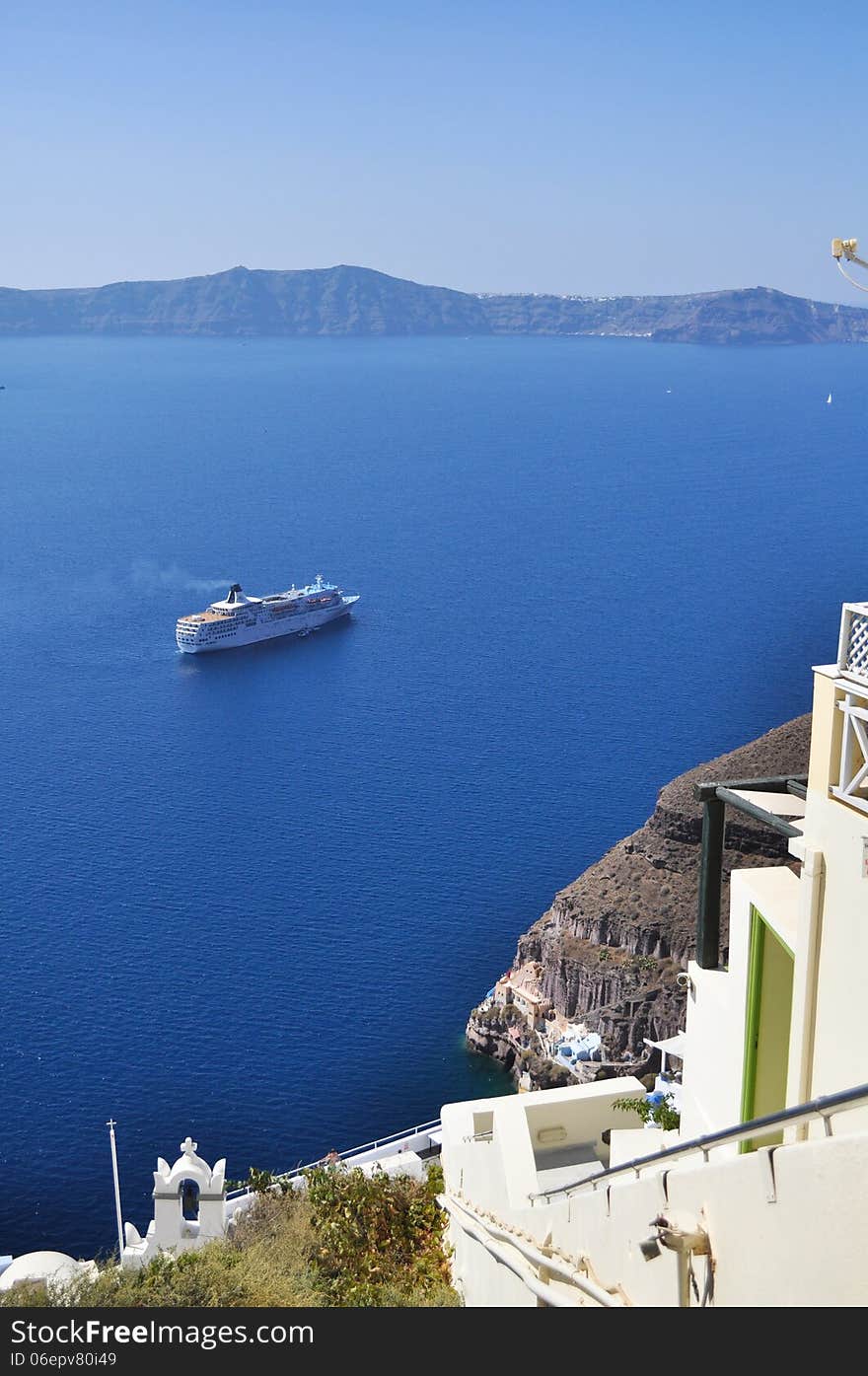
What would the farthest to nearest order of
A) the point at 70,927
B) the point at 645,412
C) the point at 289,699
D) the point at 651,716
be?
the point at 645,412, the point at 289,699, the point at 651,716, the point at 70,927

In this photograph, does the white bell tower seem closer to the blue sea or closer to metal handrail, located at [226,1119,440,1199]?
metal handrail, located at [226,1119,440,1199]

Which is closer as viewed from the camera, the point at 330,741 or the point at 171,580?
the point at 330,741

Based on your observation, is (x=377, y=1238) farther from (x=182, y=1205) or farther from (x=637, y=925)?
(x=637, y=925)

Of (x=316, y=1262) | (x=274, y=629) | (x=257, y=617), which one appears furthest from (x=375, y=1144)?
(x=274, y=629)

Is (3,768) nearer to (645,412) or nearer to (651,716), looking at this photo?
(651,716)

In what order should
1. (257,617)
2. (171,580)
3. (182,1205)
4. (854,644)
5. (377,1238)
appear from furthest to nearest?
1. (171,580)
2. (257,617)
3. (182,1205)
4. (377,1238)
5. (854,644)

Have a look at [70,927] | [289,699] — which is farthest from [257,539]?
[70,927]

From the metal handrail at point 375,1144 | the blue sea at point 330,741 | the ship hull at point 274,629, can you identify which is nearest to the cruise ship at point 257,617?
the ship hull at point 274,629
